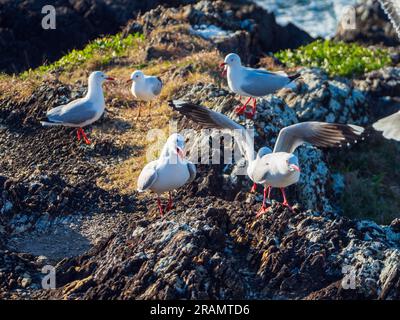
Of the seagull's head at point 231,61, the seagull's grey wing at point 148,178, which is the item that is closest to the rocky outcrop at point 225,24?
the seagull's head at point 231,61

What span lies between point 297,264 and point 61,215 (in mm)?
2804

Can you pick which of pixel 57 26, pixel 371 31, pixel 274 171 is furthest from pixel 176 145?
pixel 371 31

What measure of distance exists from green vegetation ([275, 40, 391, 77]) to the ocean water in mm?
7944

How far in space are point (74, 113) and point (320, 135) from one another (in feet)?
10.1

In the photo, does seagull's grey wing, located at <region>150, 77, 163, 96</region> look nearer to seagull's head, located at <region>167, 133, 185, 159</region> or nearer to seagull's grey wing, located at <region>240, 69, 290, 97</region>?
seagull's grey wing, located at <region>240, 69, 290, 97</region>

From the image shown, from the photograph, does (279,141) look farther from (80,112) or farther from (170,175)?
(80,112)

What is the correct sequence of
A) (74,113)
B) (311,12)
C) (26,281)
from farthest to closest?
(311,12) < (74,113) < (26,281)

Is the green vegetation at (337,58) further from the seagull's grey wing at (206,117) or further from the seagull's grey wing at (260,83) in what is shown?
the seagull's grey wing at (206,117)

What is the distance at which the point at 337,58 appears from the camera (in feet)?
61.2

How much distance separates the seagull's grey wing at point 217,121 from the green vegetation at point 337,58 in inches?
305

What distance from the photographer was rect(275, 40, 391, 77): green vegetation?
704 inches

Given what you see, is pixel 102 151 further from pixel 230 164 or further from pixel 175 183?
pixel 175 183

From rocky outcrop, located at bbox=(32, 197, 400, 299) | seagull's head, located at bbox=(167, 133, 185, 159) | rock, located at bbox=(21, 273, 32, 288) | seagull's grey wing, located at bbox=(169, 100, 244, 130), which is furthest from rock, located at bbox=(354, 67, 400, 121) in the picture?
rock, located at bbox=(21, 273, 32, 288)

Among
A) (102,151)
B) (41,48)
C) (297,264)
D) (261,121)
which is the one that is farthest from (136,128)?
(41,48)
